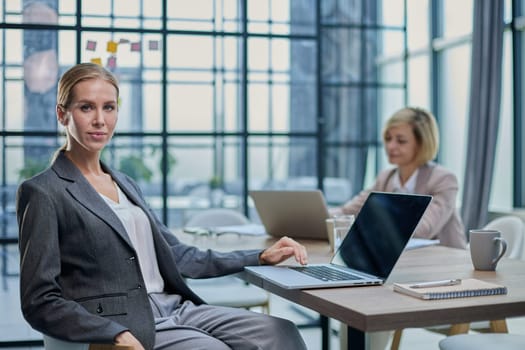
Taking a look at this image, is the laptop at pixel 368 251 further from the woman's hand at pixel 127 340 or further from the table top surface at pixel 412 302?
the woman's hand at pixel 127 340

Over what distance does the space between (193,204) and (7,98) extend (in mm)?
1464

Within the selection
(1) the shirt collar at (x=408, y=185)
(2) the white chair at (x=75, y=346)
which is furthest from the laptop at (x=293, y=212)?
(2) the white chair at (x=75, y=346)

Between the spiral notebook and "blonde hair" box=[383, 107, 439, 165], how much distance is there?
5.39 feet

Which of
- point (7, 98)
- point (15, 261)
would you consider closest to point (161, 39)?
point (7, 98)

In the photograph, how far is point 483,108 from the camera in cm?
519

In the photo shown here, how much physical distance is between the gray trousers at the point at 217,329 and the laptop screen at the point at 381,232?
0.27 m

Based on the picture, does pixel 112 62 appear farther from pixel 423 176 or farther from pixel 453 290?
pixel 453 290

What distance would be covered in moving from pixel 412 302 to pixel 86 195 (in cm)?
89

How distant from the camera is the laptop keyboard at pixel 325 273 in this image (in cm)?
172

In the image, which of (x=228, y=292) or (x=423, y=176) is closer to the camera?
(x=423, y=176)

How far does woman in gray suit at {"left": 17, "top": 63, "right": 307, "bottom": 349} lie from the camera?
1.65m

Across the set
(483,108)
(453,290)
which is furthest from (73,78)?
(483,108)

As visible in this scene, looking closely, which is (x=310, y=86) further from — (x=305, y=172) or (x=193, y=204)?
(x=193, y=204)

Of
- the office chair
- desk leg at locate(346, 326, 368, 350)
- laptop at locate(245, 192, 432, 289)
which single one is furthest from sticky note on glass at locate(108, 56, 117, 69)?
desk leg at locate(346, 326, 368, 350)
